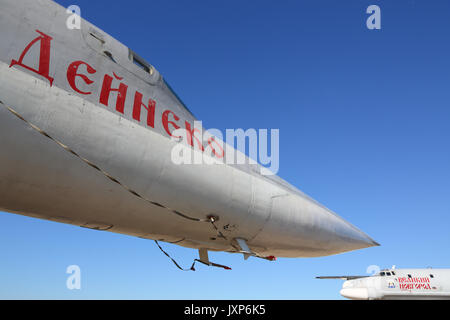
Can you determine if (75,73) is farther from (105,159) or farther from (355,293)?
(355,293)

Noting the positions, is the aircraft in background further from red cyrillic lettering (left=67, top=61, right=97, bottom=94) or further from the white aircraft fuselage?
red cyrillic lettering (left=67, top=61, right=97, bottom=94)

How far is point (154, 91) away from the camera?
255 inches

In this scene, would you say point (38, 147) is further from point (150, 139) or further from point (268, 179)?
point (268, 179)

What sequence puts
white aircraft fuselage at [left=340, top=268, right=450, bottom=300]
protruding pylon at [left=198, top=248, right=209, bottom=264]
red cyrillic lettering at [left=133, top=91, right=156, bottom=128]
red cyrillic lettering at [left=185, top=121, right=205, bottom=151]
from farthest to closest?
1. white aircraft fuselage at [left=340, top=268, right=450, bottom=300]
2. protruding pylon at [left=198, top=248, right=209, bottom=264]
3. red cyrillic lettering at [left=185, top=121, right=205, bottom=151]
4. red cyrillic lettering at [left=133, top=91, right=156, bottom=128]

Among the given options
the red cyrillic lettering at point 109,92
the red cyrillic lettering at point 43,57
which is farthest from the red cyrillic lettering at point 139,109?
the red cyrillic lettering at point 43,57

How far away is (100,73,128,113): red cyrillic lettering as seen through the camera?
208 inches

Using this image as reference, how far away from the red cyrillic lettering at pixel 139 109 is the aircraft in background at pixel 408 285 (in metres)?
29.0

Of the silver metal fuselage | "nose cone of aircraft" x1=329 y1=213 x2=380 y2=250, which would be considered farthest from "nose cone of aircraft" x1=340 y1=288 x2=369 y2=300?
the silver metal fuselage

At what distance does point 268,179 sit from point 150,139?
9.42ft

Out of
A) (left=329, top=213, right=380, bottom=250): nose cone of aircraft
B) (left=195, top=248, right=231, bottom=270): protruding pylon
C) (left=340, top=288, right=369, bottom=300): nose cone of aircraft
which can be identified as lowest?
(left=340, top=288, right=369, bottom=300): nose cone of aircraft

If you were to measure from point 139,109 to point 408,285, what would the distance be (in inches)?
1193

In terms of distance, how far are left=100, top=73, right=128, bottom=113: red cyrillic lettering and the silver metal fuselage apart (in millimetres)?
38

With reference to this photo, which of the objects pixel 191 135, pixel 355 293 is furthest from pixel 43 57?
pixel 355 293
